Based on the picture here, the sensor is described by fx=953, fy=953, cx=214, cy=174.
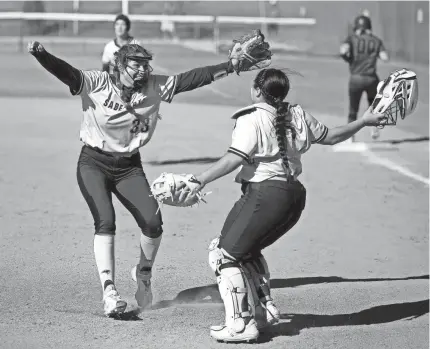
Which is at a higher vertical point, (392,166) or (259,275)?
(259,275)

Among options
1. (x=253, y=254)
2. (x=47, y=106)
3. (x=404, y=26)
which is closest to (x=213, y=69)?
(x=253, y=254)

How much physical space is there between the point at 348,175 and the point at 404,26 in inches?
628

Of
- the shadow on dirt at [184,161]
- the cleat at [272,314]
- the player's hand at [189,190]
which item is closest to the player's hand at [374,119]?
the player's hand at [189,190]

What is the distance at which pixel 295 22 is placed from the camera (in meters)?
33.3

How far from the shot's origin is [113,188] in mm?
6883

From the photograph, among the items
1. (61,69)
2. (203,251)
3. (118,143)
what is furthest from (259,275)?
(203,251)

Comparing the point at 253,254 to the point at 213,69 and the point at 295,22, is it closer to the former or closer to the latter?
the point at 213,69

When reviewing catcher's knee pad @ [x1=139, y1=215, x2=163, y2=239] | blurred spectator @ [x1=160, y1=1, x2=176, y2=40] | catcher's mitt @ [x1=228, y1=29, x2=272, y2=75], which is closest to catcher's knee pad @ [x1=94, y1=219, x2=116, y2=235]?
catcher's knee pad @ [x1=139, y1=215, x2=163, y2=239]

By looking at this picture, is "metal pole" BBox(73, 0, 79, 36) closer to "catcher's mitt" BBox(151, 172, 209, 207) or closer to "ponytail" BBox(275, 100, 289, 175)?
"ponytail" BBox(275, 100, 289, 175)

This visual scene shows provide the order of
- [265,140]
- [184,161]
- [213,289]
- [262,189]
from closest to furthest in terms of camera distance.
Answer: [265,140] < [262,189] < [213,289] < [184,161]

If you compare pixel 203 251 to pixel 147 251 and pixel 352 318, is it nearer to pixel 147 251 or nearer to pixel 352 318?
pixel 147 251

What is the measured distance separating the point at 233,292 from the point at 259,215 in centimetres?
53

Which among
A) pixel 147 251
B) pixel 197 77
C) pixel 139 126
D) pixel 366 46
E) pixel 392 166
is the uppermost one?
pixel 197 77

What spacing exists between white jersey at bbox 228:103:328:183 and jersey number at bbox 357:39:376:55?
908 centimetres
